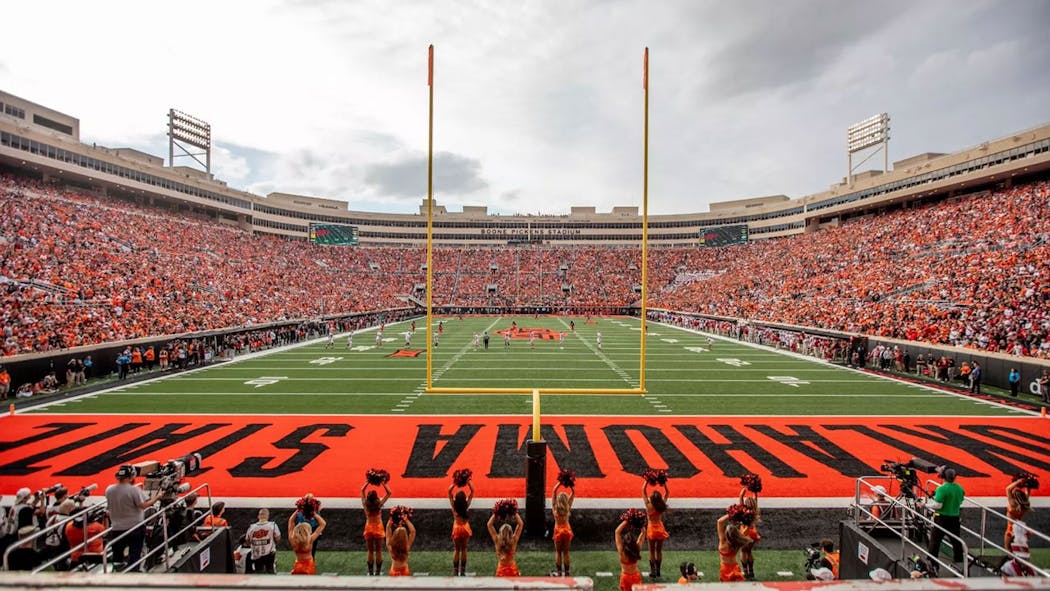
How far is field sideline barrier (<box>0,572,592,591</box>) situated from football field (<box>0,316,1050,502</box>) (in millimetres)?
6486

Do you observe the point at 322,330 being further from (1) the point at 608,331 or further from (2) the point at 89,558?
(2) the point at 89,558

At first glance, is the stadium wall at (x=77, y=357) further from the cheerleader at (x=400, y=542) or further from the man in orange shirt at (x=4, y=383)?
the cheerleader at (x=400, y=542)

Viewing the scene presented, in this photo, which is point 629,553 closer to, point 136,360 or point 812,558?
point 812,558

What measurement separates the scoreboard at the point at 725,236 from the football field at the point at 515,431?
4723 cm

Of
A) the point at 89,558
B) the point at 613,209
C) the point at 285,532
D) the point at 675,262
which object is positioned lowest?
the point at 285,532

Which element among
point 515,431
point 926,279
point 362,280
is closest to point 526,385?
point 515,431

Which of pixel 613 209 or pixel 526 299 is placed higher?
pixel 613 209

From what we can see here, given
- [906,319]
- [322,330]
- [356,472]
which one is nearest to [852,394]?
[906,319]

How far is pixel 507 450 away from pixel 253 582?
8646 mm

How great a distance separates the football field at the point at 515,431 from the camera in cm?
886

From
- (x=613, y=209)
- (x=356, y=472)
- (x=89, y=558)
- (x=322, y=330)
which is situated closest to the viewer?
(x=89, y=558)

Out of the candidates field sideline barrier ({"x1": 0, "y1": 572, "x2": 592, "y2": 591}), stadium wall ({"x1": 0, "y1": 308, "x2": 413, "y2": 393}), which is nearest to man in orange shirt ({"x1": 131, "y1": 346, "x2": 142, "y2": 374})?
stadium wall ({"x1": 0, "y1": 308, "x2": 413, "y2": 393})

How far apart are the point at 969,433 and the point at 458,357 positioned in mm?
18018

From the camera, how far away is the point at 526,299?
65.0 metres
